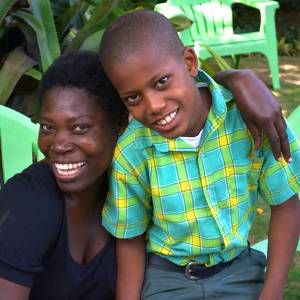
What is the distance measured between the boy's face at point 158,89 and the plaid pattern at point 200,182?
107 mm

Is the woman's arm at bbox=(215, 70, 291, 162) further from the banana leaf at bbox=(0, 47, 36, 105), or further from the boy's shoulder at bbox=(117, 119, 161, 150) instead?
the banana leaf at bbox=(0, 47, 36, 105)

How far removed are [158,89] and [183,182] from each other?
30 cm

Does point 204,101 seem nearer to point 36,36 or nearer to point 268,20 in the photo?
point 36,36

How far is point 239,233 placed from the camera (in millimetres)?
1771

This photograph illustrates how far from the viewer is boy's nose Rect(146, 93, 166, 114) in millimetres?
1517

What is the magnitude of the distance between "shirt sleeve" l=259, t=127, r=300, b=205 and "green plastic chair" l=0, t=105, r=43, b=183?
831mm

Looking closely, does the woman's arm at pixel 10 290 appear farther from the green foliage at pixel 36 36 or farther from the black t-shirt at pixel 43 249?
the green foliage at pixel 36 36

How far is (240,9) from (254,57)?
4.88 feet

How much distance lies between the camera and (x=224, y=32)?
6.45m

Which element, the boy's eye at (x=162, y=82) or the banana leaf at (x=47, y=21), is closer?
the boy's eye at (x=162, y=82)

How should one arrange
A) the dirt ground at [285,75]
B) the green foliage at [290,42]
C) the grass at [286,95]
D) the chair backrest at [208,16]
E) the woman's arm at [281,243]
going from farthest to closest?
the green foliage at [290,42], the chair backrest at [208,16], the dirt ground at [285,75], the grass at [286,95], the woman's arm at [281,243]

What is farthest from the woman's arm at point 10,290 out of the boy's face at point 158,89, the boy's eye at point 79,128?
the boy's face at point 158,89

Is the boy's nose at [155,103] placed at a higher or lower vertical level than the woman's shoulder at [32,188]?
higher

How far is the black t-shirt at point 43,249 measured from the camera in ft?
5.42
